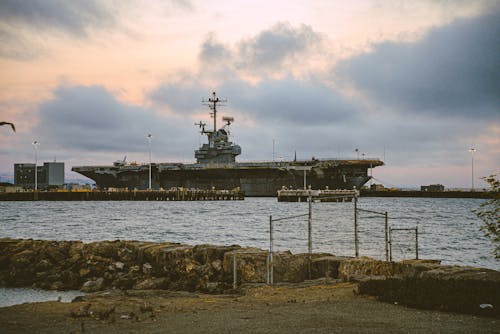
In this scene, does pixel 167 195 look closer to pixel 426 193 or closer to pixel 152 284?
pixel 426 193

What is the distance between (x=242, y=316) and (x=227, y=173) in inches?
3061

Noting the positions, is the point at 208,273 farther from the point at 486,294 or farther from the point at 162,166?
the point at 162,166

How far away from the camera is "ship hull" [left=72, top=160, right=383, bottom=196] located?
7806 centimetres

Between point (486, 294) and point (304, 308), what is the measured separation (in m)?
2.94

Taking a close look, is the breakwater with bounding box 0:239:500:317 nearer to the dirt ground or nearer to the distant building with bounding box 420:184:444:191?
the dirt ground

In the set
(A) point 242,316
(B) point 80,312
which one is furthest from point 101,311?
(A) point 242,316

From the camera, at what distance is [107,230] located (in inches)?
1292

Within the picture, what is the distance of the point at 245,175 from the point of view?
87.1m

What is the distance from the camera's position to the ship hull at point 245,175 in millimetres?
78062

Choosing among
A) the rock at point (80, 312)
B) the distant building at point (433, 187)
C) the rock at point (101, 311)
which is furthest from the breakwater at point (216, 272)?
the distant building at point (433, 187)

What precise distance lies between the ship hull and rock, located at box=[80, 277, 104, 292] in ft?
211

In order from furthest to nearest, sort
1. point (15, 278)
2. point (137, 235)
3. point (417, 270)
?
point (137, 235) → point (15, 278) → point (417, 270)

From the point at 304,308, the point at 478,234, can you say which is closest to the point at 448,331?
the point at 304,308

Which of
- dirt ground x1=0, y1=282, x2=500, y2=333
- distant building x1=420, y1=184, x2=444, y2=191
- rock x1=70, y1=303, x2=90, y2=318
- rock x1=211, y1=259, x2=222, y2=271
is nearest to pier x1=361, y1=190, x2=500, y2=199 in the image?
distant building x1=420, y1=184, x2=444, y2=191
